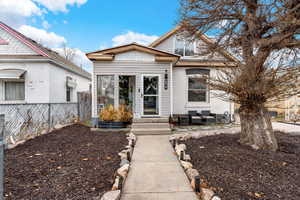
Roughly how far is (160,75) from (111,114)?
9.16 feet

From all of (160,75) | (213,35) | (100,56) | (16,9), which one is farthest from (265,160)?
(16,9)

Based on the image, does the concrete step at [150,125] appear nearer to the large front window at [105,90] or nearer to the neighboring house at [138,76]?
the neighboring house at [138,76]

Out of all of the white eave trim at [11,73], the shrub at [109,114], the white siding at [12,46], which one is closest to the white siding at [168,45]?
the shrub at [109,114]

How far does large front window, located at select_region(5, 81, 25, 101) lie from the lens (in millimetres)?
8547

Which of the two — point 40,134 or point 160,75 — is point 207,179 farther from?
point 40,134

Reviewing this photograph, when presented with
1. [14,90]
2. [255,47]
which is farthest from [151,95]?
[14,90]

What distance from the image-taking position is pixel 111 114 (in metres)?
6.95

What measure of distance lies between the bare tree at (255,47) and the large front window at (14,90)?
8803 mm

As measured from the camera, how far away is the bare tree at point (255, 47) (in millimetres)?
3631

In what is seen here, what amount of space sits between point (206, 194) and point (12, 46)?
35.5 ft

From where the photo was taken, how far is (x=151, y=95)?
746cm

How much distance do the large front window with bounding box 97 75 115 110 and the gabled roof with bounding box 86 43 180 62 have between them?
0.86 m

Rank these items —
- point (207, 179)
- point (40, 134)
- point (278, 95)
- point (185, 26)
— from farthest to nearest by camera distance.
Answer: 1. point (40, 134)
2. point (185, 26)
3. point (278, 95)
4. point (207, 179)

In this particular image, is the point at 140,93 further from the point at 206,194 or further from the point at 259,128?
the point at 206,194
